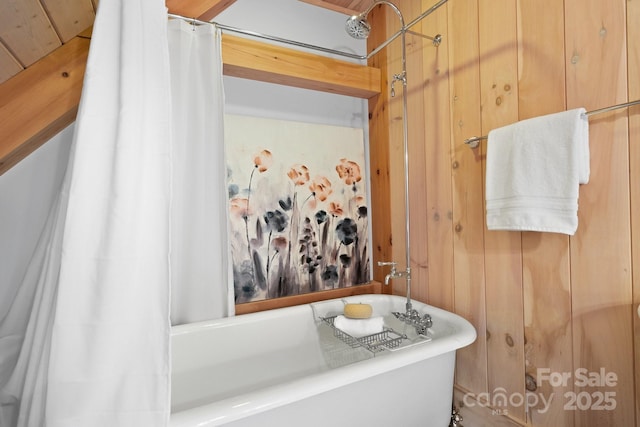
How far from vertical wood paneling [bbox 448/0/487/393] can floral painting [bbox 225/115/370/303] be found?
0.73 m

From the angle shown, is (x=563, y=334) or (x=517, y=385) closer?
(x=563, y=334)

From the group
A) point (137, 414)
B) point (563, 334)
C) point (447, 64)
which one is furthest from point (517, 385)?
point (447, 64)

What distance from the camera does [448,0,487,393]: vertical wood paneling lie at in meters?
1.60

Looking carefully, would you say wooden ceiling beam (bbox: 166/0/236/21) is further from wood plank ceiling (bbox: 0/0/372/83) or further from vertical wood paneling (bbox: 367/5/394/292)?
vertical wood paneling (bbox: 367/5/394/292)

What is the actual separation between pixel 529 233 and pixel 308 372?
1.24m

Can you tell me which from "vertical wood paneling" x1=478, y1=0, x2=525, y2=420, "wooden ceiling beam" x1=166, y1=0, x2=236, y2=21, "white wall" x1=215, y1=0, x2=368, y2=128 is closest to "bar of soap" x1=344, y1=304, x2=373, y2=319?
"vertical wood paneling" x1=478, y1=0, x2=525, y2=420

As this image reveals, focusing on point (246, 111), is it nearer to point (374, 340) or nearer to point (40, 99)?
point (40, 99)

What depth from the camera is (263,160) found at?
1973 millimetres

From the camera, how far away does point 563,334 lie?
4.18 ft

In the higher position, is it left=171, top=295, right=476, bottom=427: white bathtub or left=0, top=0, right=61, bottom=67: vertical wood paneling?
left=0, top=0, right=61, bottom=67: vertical wood paneling

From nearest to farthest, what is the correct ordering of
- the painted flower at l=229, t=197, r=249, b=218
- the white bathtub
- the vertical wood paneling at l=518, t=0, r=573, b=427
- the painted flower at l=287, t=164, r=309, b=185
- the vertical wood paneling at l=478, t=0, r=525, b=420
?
1. the white bathtub
2. the vertical wood paneling at l=518, t=0, r=573, b=427
3. the vertical wood paneling at l=478, t=0, r=525, b=420
4. the painted flower at l=229, t=197, r=249, b=218
5. the painted flower at l=287, t=164, r=309, b=185

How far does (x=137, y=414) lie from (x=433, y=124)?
6.02ft

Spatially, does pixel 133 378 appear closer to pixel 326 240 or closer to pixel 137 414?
pixel 137 414

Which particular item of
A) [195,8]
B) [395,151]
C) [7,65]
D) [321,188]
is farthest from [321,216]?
[7,65]
